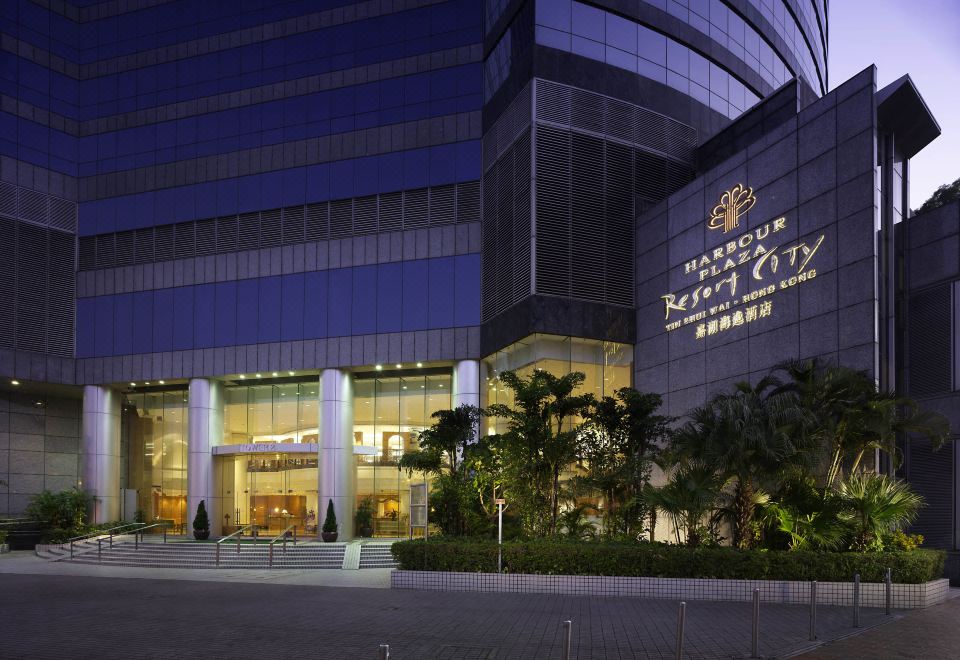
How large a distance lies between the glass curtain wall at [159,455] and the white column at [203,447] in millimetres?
4131

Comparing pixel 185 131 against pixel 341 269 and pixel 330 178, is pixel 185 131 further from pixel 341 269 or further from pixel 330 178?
pixel 341 269

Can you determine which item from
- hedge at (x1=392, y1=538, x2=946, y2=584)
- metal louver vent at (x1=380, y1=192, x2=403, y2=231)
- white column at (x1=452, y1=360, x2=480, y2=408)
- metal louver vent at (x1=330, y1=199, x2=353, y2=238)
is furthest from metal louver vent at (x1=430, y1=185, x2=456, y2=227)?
hedge at (x1=392, y1=538, x2=946, y2=584)

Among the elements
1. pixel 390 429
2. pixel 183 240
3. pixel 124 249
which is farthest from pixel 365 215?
pixel 124 249

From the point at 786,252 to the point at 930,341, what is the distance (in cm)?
461

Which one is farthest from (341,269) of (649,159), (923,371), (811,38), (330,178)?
(811,38)

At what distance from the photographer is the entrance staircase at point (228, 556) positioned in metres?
31.7

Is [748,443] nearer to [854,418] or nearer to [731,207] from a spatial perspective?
[854,418]

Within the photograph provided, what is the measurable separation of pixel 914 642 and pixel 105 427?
40070 millimetres

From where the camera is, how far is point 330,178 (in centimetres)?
4097

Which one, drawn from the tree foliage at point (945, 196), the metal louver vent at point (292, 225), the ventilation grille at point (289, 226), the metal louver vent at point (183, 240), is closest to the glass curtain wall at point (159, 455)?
the metal louver vent at point (183, 240)

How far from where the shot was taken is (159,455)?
47156 mm

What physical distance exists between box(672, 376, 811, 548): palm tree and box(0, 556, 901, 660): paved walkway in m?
2.64

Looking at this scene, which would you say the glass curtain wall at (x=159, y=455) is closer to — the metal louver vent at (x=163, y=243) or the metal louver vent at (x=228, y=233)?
the metal louver vent at (x=163, y=243)

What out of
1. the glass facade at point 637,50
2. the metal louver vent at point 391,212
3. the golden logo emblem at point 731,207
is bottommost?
the golden logo emblem at point 731,207
